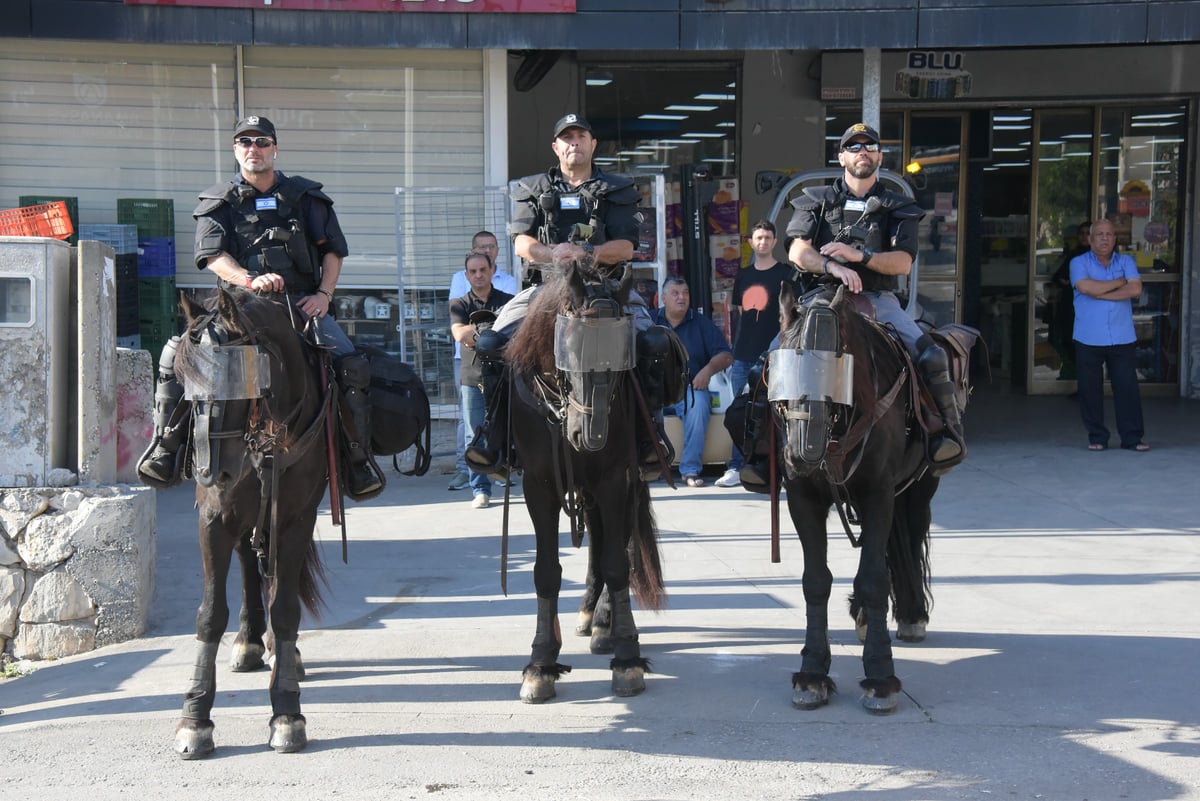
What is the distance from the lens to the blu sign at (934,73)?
15031 mm

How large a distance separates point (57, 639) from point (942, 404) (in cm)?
527

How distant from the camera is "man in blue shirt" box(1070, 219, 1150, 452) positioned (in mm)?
12094

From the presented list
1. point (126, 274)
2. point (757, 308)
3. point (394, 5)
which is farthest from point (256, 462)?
point (126, 274)

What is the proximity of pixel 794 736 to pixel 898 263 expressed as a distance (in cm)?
240

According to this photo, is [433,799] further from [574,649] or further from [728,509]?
[728,509]

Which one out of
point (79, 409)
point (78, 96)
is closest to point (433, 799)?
point (79, 409)

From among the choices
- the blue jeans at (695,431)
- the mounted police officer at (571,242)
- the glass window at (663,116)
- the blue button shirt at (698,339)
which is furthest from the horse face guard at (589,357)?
the glass window at (663,116)

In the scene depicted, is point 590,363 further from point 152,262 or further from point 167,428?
point 152,262

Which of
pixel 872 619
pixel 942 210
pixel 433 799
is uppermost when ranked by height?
pixel 942 210

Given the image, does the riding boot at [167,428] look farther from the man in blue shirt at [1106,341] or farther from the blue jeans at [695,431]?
the man in blue shirt at [1106,341]

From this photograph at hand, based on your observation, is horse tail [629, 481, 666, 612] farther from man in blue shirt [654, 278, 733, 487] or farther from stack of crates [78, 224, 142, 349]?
stack of crates [78, 224, 142, 349]

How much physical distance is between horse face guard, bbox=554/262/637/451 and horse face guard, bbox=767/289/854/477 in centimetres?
72

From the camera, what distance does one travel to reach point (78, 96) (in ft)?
40.3

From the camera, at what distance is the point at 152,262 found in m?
12.2
